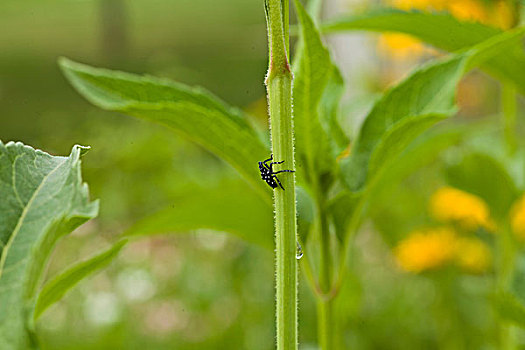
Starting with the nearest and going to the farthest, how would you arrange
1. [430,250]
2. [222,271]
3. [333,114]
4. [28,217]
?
[28,217]
[333,114]
[430,250]
[222,271]

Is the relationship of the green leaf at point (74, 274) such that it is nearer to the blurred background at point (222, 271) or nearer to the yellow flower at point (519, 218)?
the blurred background at point (222, 271)

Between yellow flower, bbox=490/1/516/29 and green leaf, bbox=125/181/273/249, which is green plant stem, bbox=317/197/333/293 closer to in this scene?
green leaf, bbox=125/181/273/249

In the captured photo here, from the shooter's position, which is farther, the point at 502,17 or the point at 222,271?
the point at 222,271

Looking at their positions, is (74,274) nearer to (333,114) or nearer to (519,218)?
(333,114)

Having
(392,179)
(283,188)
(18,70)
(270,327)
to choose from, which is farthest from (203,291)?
(18,70)

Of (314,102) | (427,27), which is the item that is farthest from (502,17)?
(314,102)

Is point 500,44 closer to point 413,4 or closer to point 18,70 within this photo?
point 413,4
